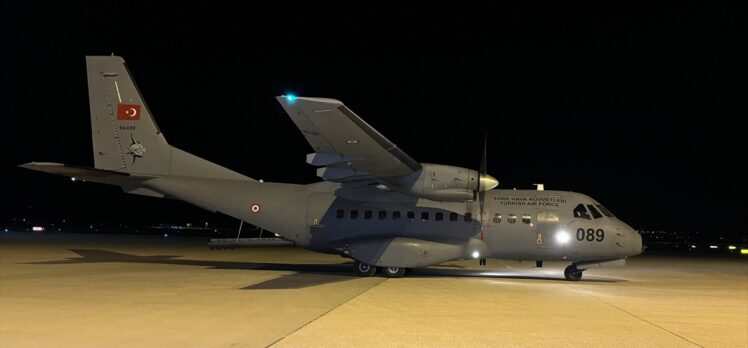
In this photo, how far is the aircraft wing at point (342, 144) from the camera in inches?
578

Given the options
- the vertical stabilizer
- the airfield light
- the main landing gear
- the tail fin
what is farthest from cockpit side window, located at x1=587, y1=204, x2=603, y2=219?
the vertical stabilizer

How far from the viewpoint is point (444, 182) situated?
18.3 m

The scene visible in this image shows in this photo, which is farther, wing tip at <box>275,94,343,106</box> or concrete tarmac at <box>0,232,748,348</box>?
wing tip at <box>275,94,343,106</box>

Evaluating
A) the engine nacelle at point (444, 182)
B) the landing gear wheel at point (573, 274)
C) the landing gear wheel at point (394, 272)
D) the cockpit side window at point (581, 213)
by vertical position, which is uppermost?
the engine nacelle at point (444, 182)

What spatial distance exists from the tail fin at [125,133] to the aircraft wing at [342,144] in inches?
201

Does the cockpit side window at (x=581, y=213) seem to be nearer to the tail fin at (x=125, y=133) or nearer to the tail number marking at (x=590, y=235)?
the tail number marking at (x=590, y=235)

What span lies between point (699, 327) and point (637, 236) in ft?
31.9

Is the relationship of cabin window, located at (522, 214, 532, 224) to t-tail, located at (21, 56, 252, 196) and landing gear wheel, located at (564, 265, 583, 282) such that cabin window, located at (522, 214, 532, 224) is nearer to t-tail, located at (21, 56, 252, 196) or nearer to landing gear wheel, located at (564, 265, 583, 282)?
landing gear wheel, located at (564, 265, 583, 282)

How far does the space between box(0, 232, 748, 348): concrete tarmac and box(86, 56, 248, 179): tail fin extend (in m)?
3.54

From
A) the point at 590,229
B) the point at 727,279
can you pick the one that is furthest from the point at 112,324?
the point at 727,279

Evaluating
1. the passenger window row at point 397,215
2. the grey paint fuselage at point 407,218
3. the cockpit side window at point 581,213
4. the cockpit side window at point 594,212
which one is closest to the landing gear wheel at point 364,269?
the grey paint fuselage at point 407,218

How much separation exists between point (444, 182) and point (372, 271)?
394 centimetres

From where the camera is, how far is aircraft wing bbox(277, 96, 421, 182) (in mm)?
14680

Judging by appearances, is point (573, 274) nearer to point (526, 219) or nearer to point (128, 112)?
point (526, 219)
